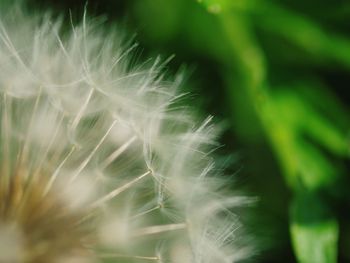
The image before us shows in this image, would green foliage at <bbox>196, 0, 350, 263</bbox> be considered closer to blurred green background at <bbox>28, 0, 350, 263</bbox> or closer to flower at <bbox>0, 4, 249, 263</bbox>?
blurred green background at <bbox>28, 0, 350, 263</bbox>


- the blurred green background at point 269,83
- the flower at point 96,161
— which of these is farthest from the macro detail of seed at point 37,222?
the blurred green background at point 269,83

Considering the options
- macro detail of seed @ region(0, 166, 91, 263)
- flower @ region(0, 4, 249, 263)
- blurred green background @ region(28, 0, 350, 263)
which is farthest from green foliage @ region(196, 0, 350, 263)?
macro detail of seed @ region(0, 166, 91, 263)

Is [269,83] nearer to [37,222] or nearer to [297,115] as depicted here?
[297,115]

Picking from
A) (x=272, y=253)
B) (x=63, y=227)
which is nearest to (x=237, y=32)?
(x=272, y=253)

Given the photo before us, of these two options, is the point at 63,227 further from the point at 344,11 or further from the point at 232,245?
the point at 344,11

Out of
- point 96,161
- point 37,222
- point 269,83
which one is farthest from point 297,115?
point 37,222

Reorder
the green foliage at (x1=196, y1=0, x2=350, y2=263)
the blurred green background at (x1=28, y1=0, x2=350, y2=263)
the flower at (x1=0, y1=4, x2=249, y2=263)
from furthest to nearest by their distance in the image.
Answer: the blurred green background at (x1=28, y1=0, x2=350, y2=263)
the green foliage at (x1=196, y1=0, x2=350, y2=263)
the flower at (x1=0, y1=4, x2=249, y2=263)
